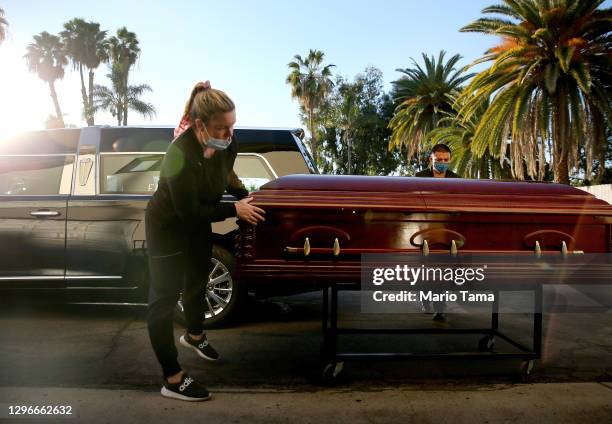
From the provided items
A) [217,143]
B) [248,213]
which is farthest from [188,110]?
[248,213]

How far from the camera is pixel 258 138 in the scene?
4953 millimetres

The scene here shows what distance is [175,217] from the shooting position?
2.96 metres

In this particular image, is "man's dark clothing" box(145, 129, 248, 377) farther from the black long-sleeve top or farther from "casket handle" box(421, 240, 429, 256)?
"casket handle" box(421, 240, 429, 256)

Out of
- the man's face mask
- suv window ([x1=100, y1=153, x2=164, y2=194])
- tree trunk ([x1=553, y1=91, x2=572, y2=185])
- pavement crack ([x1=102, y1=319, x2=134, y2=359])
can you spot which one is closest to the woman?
pavement crack ([x1=102, y1=319, x2=134, y2=359])

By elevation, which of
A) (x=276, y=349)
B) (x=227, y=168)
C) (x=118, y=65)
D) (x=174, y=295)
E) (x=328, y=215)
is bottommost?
(x=276, y=349)

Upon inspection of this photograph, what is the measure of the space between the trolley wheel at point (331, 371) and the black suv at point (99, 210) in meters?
1.57

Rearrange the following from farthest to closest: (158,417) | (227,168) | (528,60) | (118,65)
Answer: (118,65) → (528,60) → (227,168) → (158,417)

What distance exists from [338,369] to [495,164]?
25.5 meters

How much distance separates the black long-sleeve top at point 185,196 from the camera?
9.24 feet

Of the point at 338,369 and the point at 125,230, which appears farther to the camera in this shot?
the point at 125,230

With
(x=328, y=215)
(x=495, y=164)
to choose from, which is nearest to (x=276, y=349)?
(x=328, y=215)

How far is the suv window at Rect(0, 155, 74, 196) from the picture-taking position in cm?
488

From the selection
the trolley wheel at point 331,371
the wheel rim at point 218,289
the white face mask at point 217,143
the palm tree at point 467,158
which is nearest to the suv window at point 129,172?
the wheel rim at point 218,289

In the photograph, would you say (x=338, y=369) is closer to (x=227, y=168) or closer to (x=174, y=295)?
(x=174, y=295)
